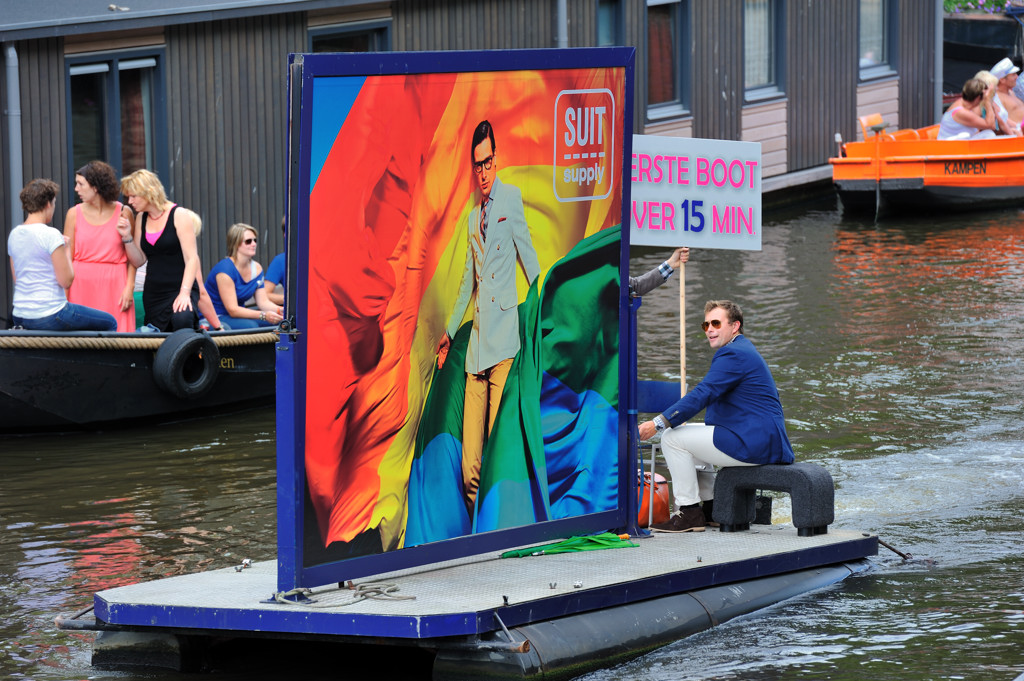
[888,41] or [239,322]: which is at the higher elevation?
[888,41]

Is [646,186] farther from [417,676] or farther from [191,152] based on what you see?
[191,152]

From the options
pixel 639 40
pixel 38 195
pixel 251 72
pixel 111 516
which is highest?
pixel 639 40

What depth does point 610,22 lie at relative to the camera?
21.5 m

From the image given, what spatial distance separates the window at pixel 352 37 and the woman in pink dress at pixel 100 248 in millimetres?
5009

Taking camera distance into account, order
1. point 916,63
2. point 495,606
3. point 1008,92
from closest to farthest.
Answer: point 495,606, point 1008,92, point 916,63

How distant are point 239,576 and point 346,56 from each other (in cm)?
241

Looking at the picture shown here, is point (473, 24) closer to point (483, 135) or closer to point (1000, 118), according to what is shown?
point (1000, 118)

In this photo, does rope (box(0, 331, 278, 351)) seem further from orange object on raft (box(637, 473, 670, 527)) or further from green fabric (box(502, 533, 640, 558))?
green fabric (box(502, 533, 640, 558))

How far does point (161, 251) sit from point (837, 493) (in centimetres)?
513

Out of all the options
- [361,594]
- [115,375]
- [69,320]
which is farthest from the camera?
[115,375]

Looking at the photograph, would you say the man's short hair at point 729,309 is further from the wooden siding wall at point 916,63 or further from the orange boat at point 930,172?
the wooden siding wall at point 916,63

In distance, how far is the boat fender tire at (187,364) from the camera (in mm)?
11805

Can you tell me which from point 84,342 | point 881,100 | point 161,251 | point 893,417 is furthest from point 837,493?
point 881,100

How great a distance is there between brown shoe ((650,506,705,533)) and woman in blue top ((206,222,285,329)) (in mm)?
4840
